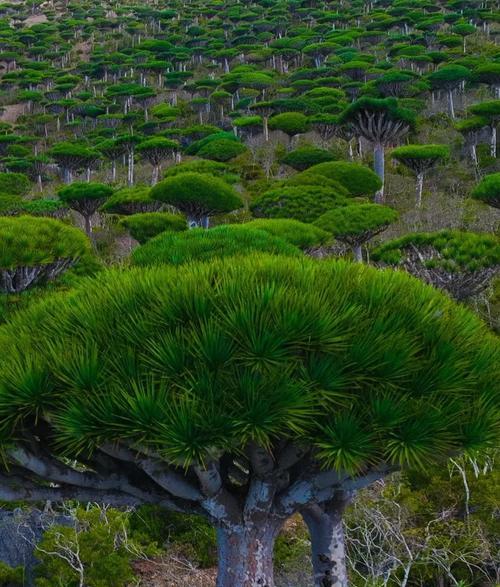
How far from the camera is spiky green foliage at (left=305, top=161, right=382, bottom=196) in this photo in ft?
71.1

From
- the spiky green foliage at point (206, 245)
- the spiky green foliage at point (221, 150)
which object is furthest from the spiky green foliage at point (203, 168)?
the spiky green foliage at point (206, 245)

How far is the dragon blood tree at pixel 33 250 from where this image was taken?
9312 millimetres

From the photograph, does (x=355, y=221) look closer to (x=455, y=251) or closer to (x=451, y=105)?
(x=455, y=251)

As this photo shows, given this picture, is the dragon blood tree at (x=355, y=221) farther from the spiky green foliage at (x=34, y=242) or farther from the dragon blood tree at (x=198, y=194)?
the spiky green foliage at (x=34, y=242)

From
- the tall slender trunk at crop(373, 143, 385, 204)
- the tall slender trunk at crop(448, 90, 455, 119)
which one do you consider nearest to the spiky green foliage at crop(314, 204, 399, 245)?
the tall slender trunk at crop(373, 143, 385, 204)

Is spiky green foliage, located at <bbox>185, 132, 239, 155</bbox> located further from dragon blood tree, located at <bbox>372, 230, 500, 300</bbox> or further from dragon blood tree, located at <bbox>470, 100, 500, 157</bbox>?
dragon blood tree, located at <bbox>372, 230, 500, 300</bbox>

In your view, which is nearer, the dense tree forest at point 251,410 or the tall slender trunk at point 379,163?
the dense tree forest at point 251,410

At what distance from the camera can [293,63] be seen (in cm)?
5553

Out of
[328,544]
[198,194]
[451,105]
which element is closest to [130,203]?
[198,194]

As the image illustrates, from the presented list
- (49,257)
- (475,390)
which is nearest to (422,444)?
(475,390)

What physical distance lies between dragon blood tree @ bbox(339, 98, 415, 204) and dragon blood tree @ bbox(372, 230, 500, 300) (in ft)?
37.9

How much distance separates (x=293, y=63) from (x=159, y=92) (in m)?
13.1

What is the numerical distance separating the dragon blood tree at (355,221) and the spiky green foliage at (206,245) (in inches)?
261

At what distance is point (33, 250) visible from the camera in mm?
9469
